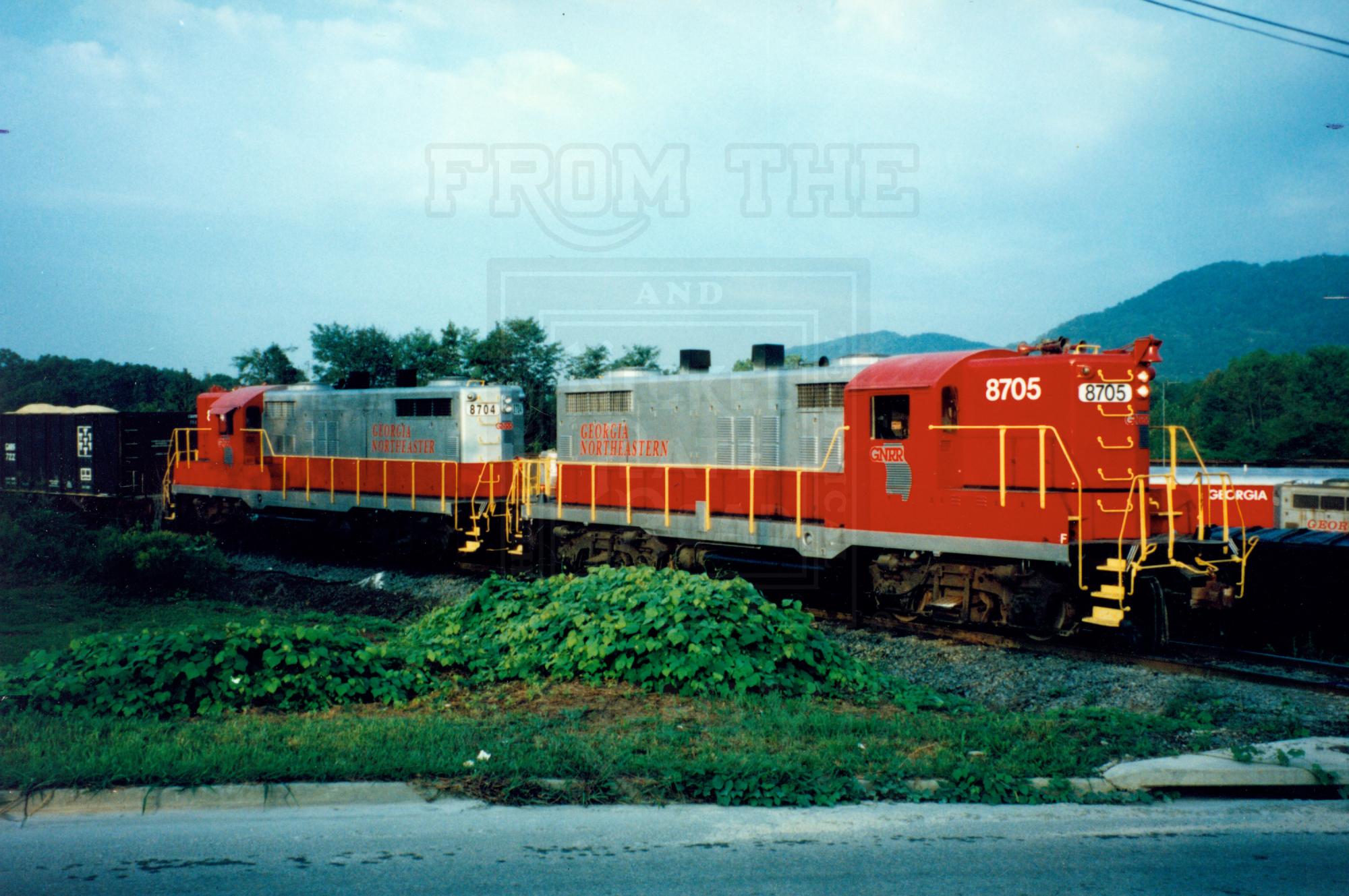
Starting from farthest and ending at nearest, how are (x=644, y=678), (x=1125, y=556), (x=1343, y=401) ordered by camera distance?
(x=1343, y=401)
(x=1125, y=556)
(x=644, y=678)

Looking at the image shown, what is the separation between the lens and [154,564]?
1479 cm

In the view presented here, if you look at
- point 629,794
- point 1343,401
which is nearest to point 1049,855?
point 629,794

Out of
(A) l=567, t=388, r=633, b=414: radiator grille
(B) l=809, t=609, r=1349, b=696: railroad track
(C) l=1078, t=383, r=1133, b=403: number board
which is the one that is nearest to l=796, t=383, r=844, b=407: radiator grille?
(B) l=809, t=609, r=1349, b=696: railroad track

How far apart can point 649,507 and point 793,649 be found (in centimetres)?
692

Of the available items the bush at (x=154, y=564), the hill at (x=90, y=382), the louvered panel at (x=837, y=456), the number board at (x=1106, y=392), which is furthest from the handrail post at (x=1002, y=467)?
the hill at (x=90, y=382)

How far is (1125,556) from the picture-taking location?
10.6 meters

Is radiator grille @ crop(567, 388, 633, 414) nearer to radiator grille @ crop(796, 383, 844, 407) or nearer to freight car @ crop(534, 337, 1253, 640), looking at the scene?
freight car @ crop(534, 337, 1253, 640)

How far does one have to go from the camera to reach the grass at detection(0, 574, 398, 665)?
1102 centimetres

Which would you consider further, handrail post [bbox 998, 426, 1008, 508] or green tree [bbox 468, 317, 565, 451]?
green tree [bbox 468, 317, 565, 451]

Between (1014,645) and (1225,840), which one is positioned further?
(1014,645)

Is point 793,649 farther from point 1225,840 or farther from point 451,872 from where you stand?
point 451,872

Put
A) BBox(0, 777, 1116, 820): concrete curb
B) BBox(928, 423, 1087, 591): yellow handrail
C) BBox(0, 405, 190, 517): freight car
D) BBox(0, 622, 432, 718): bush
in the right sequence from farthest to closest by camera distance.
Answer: BBox(0, 405, 190, 517): freight car
BBox(928, 423, 1087, 591): yellow handrail
BBox(0, 622, 432, 718): bush
BBox(0, 777, 1116, 820): concrete curb

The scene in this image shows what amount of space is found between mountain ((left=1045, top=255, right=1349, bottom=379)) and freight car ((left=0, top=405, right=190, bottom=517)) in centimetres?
10851

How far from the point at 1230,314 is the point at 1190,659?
167 metres
